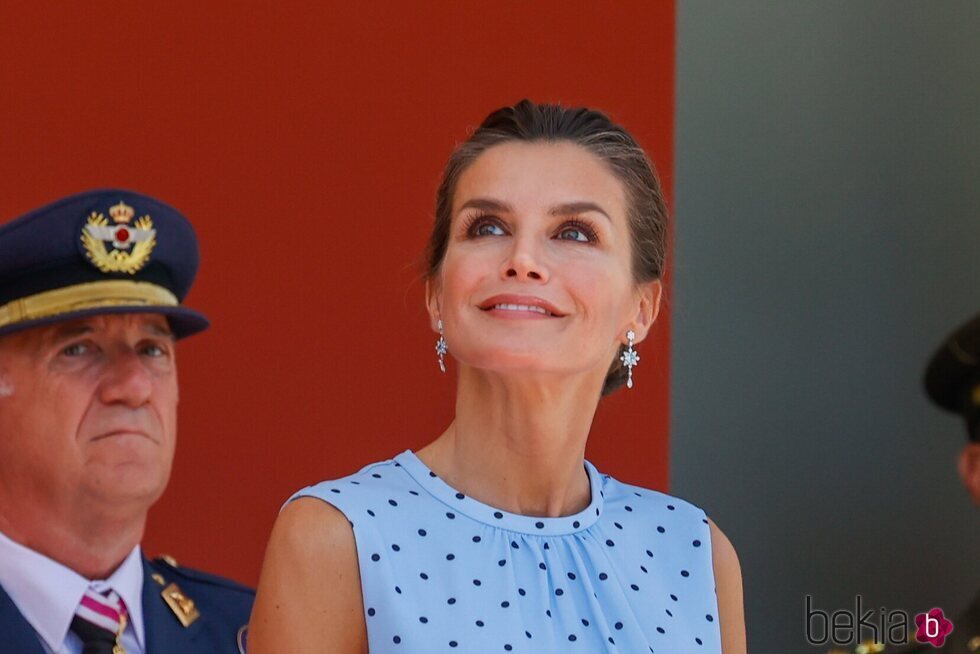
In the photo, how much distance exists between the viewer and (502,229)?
1.96 metres

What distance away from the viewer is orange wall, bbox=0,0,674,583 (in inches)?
100

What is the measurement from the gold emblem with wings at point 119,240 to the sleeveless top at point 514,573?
1.47ft

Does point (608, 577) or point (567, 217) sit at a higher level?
point (567, 217)

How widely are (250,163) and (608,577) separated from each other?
108 cm

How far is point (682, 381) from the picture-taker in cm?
311

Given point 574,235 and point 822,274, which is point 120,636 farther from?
point 822,274

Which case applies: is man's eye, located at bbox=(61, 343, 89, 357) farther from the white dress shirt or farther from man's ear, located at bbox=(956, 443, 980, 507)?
man's ear, located at bbox=(956, 443, 980, 507)

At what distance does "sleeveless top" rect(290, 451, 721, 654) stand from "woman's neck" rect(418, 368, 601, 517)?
3 cm

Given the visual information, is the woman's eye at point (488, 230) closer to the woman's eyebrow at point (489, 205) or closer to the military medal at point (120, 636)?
the woman's eyebrow at point (489, 205)

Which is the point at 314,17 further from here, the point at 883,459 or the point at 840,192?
the point at 883,459

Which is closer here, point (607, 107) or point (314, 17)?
point (314, 17)

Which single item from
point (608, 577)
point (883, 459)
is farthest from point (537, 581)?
point (883, 459)

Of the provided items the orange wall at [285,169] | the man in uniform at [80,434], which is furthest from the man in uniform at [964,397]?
the man in uniform at [80,434]

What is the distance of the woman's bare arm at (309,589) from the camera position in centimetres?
174
